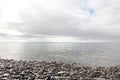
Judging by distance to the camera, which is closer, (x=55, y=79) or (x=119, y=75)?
(x=55, y=79)

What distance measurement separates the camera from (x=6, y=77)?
97.0ft

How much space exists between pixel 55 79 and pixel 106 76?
8.29 m

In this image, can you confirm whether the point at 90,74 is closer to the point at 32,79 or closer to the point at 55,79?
the point at 55,79

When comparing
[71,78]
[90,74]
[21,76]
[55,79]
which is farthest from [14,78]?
[90,74]

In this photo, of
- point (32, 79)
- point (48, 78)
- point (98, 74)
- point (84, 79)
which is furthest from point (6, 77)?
point (98, 74)

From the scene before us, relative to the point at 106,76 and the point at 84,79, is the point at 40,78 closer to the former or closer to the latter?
the point at 84,79

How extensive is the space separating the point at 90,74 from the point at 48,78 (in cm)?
724

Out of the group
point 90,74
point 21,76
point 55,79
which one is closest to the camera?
point 55,79

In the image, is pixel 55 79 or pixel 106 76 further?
pixel 106 76

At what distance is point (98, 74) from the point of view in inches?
1291

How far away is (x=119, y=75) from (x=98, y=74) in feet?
10.3

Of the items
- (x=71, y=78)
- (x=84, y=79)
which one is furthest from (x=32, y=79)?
(x=84, y=79)

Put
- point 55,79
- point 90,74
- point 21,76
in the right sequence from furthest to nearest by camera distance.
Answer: point 90,74, point 21,76, point 55,79

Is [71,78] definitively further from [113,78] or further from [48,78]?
[113,78]
